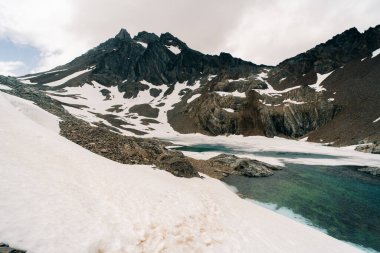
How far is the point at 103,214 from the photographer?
11.1 m

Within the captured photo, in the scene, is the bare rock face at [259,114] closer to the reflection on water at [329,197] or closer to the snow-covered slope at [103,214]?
the reflection on water at [329,197]

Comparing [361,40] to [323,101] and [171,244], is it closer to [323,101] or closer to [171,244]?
[323,101]

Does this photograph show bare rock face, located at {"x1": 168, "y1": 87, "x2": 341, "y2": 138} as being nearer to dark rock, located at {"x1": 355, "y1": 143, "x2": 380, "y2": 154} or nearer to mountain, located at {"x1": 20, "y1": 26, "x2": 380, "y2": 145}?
mountain, located at {"x1": 20, "y1": 26, "x2": 380, "y2": 145}

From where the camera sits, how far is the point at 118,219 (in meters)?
11.1

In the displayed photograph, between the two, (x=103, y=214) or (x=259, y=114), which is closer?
(x=103, y=214)

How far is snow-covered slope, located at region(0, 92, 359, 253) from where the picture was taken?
8766 millimetres

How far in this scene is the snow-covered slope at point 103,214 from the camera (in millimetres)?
8766

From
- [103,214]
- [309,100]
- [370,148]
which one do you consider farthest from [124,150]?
[309,100]

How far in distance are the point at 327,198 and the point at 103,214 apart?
29.1 meters

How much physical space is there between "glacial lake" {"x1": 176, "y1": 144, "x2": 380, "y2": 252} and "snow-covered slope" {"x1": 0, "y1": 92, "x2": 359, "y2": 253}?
244 inches

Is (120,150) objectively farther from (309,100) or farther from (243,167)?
(309,100)

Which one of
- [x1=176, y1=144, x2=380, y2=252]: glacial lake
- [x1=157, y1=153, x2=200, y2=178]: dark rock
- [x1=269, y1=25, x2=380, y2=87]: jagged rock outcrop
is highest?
[x1=269, y1=25, x2=380, y2=87]: jagged rock outcrop

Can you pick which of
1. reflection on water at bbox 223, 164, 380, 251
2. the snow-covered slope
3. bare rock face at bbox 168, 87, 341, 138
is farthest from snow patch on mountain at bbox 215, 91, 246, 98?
the snow-covered slope

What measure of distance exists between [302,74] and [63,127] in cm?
15575
